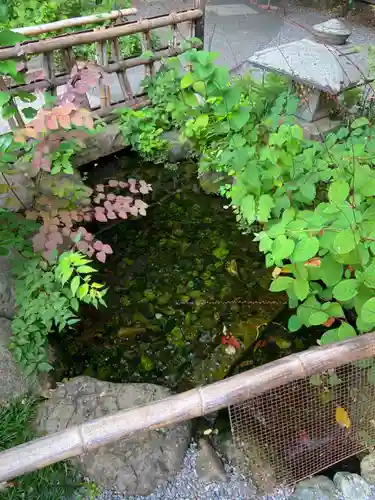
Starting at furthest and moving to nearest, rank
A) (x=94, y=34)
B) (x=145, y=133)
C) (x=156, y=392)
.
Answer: (x=145, y=133)
(x=94, y=34)
(x=156, y=392)

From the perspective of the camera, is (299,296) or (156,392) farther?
(156,392)

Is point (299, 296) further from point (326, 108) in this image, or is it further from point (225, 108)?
point (326, 108)

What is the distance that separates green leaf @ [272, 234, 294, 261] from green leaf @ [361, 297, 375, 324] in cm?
48

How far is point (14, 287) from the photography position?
364 cm

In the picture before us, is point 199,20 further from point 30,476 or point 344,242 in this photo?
point 30,476

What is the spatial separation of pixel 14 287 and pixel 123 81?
3316 millimetres

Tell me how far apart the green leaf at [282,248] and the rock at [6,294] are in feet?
7.12

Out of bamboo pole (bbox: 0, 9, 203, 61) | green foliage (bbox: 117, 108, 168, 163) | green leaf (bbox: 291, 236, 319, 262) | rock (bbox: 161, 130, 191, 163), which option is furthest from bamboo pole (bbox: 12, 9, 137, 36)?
green leaf (bbox: 291, 236, 319, 262)

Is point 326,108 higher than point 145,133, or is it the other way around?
point 326,108

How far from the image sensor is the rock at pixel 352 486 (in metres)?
2.84

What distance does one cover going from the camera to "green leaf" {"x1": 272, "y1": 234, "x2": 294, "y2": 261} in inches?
96.6

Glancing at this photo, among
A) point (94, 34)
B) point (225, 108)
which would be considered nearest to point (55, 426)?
point (225, 108)

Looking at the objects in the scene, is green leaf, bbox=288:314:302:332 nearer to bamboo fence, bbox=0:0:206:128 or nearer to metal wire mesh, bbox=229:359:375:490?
metal wire mesh, bbox=229:359:375:490

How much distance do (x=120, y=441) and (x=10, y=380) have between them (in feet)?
3.09
